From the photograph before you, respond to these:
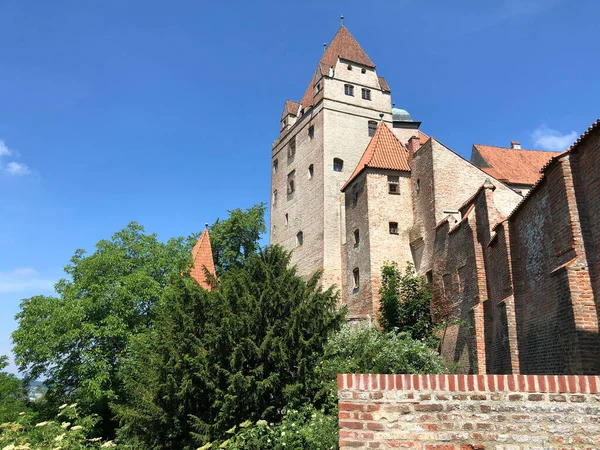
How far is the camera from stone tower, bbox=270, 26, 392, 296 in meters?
33.2

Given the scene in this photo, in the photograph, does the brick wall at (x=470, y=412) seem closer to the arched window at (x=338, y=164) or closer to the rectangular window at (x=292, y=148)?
the arched window at (x=338, y=164)

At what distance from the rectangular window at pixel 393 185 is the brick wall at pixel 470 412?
77.9 ft

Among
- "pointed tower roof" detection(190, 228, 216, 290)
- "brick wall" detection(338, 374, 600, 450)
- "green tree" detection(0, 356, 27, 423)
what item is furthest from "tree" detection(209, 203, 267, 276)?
"brick wall" detection(338, 374, 600, 450)

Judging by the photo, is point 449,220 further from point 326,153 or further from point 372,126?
point 372,126

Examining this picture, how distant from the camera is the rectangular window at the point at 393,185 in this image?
28.5m

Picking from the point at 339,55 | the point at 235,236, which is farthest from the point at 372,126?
the point at 235,236

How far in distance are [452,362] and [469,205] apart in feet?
21.3

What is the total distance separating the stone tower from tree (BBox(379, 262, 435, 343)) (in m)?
5.73

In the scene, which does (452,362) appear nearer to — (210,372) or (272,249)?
(272,249)

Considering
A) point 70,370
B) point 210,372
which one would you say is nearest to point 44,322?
point 70,370

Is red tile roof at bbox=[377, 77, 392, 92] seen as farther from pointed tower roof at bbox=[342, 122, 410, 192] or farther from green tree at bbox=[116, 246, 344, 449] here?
green tree at bbox=[116, 246, 344, 449]

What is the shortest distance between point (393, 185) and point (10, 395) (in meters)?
26.3

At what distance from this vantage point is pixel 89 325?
21.4 metres

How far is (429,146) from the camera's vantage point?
87.0 feet
